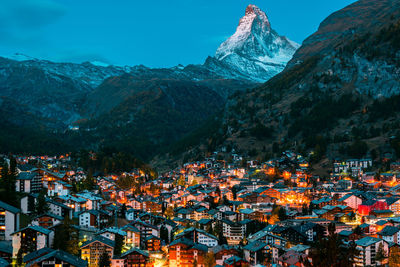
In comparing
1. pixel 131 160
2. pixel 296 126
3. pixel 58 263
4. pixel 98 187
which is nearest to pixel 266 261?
pixel 58 263

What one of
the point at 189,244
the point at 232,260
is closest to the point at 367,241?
the point at 232,260

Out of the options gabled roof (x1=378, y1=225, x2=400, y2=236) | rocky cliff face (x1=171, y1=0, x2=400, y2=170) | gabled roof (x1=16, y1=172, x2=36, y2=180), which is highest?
rocky cliff face (x1=171, y1=0, x2=400, y2=170)

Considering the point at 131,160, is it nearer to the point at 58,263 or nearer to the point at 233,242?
the point at 233,242

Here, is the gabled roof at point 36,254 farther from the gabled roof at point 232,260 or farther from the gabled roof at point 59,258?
the gabled roof at point 232,260

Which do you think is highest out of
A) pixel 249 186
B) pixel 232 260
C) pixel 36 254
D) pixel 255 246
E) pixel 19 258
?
pixel 249 186

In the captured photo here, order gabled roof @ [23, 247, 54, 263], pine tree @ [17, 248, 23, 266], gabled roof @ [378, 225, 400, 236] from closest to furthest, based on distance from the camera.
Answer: gabled roof @ [23, 247, 54, 263]
pine tree @ [17, 248, 23, 266]
gabled roof @ [378, 225, 400, 236]

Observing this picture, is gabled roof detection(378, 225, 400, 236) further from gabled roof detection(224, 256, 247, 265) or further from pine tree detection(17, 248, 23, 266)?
pine tree detection(17, 248, 23, 266)

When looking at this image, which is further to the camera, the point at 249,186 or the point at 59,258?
the point at 249,186

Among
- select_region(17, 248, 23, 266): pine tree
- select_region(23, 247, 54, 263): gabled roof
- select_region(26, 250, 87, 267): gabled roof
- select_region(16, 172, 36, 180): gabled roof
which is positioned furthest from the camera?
select_region(16, 172, 36, 180): gabled roof

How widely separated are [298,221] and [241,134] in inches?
3185

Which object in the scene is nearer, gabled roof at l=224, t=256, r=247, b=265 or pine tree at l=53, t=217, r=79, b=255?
pine tree at l=53, t=217, r=79, b=255

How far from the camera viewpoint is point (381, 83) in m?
127

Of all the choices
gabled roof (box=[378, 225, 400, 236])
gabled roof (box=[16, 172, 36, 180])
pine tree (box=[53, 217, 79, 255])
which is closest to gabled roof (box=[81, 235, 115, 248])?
pine tree (box=[53, 217, 79, 255])

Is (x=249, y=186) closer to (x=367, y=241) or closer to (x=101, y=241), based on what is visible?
(x=367, y=241)
